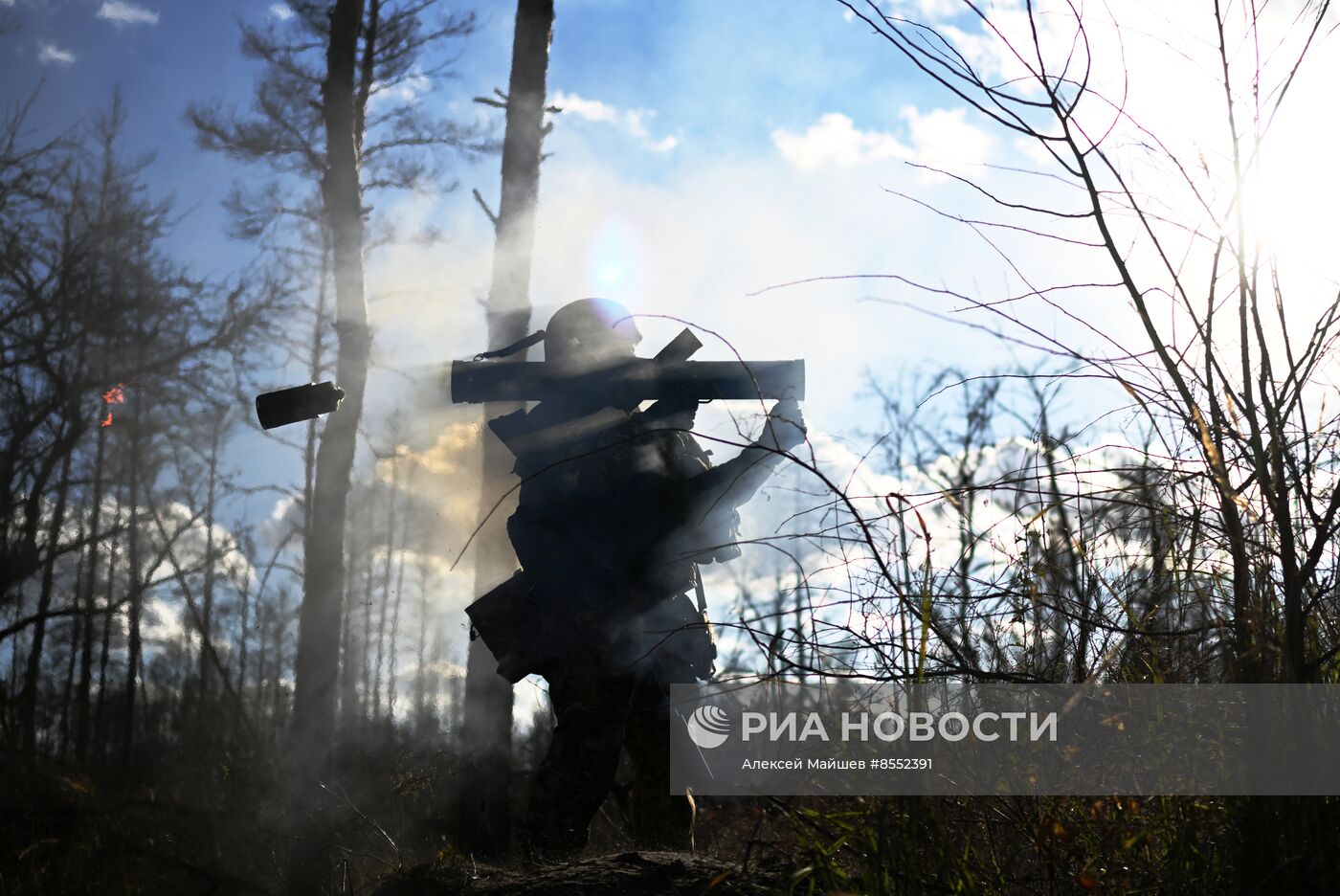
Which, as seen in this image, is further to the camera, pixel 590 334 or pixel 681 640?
pixel 590 334

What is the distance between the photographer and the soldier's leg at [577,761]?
3.99m

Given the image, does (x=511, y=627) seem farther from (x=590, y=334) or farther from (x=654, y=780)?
(x=590, y=334)

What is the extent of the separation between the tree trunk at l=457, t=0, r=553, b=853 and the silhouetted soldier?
104 inches

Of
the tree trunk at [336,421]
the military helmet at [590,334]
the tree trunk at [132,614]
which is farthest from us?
the tree trunk at [132,614]

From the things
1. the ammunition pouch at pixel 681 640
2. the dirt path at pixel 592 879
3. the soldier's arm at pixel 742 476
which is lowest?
the dirt path at pixel 592 879

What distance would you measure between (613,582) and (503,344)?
4.61 metres

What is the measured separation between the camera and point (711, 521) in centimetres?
418

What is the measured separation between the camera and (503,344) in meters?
8.43

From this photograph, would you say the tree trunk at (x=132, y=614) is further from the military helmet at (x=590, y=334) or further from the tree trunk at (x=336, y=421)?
the military helmet at (x=590, y=334)

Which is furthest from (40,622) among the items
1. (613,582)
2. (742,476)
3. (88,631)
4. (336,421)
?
(742,476)

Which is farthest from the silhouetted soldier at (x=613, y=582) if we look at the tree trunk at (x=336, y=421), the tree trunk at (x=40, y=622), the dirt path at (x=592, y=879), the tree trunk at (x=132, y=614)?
the tree trunk at (x=132, y=614)

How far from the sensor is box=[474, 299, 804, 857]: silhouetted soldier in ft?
13.2

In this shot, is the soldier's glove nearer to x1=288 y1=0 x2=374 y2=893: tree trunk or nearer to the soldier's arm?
the soldier's arm

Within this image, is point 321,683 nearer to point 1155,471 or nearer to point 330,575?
point 330,575
